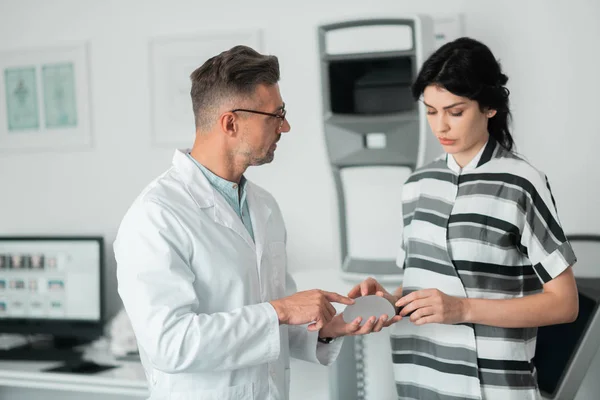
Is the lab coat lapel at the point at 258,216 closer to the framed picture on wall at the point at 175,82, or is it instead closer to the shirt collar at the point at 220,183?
the shirt collar at the point at 220,183

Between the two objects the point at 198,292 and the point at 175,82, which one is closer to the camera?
the point at 198,292

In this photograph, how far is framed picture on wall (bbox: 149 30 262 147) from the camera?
2682mm

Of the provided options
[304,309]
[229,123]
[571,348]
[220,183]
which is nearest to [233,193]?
[220,183]

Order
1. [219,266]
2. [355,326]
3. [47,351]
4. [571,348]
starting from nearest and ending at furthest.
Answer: [219,266] < [355,326] < [571,348] < [47,351]

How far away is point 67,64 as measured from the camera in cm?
288

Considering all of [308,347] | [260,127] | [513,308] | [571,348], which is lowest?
[571,348]

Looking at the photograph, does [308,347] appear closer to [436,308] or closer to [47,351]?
[436,308]

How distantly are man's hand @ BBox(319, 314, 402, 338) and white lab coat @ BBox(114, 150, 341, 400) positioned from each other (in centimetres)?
12

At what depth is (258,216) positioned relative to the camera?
1548mm

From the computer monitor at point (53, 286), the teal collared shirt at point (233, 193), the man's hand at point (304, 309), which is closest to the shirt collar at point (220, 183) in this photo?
the teal collared shirt at point (233, 193)

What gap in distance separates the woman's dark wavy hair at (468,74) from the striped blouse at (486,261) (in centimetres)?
11

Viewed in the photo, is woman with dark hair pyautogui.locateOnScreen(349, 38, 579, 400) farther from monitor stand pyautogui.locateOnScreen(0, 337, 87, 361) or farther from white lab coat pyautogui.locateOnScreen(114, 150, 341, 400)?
monitor stand pyautogui.locateOnScreen(0, 337, 87, 361)

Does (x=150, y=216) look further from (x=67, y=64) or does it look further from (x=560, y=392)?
(x=67, y=64)

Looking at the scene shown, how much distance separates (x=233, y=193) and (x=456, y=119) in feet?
1.71
